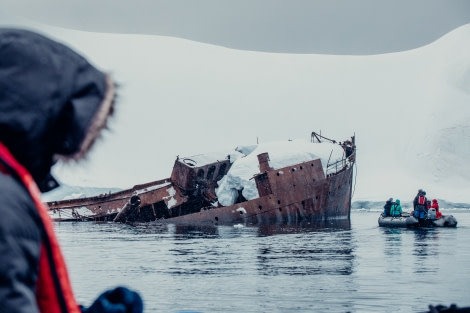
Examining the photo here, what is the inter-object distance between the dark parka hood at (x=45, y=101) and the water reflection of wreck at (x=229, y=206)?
24.9m

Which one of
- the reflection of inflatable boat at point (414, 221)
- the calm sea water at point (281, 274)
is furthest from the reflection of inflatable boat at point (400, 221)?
the calm sea water at point (281, 274)

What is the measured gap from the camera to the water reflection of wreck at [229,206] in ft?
87.9

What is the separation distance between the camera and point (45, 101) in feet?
4.09

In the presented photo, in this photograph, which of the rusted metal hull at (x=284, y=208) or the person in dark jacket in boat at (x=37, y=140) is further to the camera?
the rusted metal hull at (x=284, y=208)

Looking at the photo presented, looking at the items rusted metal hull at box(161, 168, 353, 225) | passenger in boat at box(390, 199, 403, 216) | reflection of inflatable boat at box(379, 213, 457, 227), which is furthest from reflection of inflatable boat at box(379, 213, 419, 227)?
rusted metal hull at box(161, 168, 353, 225)

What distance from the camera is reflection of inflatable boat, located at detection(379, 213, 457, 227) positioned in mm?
22516

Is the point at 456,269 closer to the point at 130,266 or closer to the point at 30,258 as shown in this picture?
the point at 130,266

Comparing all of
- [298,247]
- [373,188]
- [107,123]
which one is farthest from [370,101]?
[107,123]

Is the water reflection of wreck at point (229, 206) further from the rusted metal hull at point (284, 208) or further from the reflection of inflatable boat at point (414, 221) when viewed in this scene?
the reflection of inflatable boat at point (414, 221)

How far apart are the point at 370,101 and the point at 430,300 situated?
70.4 meters

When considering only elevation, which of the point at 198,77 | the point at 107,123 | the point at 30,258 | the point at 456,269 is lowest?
the point at 456,269

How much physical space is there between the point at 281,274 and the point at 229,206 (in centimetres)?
1740

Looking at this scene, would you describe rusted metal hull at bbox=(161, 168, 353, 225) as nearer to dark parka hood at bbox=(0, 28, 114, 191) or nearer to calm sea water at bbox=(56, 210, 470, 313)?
calm sea water at bbox=(56, 210, 470, 313)

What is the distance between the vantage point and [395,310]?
6637 mm
